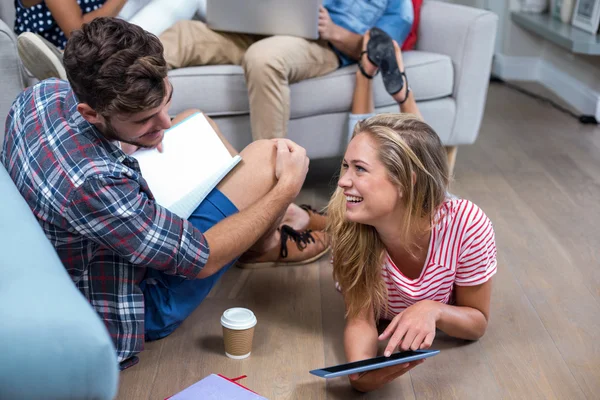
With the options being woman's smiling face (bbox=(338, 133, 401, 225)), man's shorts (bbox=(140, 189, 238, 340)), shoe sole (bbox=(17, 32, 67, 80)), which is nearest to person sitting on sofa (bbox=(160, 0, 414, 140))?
shoe sole (bbox=(17, 32, 67, 80))

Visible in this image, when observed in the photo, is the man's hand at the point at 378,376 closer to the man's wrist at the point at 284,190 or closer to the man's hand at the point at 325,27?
the man's wrist at the point at 284,190

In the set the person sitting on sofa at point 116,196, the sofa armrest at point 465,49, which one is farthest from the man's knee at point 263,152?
the sofa armrest at point 465,49

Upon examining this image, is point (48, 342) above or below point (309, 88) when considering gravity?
above

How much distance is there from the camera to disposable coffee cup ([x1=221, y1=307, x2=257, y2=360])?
1498 mm

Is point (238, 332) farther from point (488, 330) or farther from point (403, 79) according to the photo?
point (403, 79)

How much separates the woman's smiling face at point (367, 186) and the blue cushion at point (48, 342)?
73 cm

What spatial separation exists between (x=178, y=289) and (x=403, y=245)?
513mm

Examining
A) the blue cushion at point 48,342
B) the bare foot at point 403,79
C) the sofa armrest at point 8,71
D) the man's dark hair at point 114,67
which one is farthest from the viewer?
the bare foot at point 403,79

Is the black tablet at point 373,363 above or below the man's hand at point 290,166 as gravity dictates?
below

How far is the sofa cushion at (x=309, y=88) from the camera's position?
2256mm

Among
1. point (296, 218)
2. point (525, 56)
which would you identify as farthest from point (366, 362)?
point (525, 56)

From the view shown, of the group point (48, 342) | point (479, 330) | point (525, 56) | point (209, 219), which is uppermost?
point (48, 342)

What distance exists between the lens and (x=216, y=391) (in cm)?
135

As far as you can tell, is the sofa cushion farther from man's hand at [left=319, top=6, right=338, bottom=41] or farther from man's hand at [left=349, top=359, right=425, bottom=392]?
man's hand at [left=349, top=359, right=425, bottom=392]
